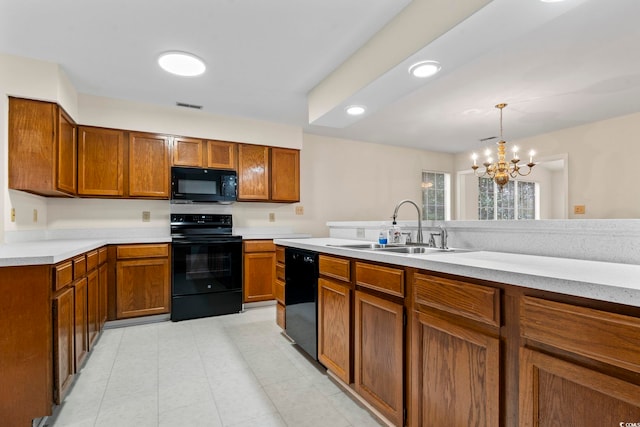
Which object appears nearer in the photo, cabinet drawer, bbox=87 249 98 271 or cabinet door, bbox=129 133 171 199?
cabinet drawer, bbox=87 249 98 271

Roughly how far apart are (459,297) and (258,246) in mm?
2915

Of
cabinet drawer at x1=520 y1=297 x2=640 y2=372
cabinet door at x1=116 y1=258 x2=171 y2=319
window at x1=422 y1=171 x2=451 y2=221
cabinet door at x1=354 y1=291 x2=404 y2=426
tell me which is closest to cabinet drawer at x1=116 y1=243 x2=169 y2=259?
cabinet door at x1=116 y1=258 x2=171 y2=319

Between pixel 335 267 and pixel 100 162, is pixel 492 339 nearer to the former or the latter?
pixel 335 267

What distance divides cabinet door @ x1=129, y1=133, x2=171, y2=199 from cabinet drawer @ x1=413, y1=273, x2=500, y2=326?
3.12 m

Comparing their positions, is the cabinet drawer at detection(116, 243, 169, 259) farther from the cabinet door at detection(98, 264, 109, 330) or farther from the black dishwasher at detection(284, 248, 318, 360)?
the black dishwasher at detection(284, 248, 318, 360)

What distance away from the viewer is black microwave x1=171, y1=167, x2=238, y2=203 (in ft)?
11.7

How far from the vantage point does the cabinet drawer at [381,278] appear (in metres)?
1.51

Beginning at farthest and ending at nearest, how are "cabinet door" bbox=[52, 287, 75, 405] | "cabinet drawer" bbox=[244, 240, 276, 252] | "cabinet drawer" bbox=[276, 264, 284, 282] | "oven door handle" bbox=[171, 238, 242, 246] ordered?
1. "cabinet drawer" bbox=[244, 240, 276, 252]
2. "oven door handle" bbox=[171, 238, 242, 246]
3. "cabinet drawer" bbox=[276, 264, 284, 282]
4. "cabinet door" bbox=[52, 287, 75, 405]

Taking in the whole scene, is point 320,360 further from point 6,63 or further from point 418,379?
point 6,63

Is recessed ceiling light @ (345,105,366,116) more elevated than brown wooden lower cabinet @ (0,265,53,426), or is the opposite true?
recessed ceiling light @ (345,105,366,116)

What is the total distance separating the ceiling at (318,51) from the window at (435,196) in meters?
2.32

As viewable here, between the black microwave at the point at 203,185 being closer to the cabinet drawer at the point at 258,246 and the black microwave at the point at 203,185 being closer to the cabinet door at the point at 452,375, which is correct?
the cabinet drawer at the point at 258,246

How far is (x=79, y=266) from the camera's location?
2115 millimetres

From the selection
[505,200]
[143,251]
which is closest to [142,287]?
[143,251]
